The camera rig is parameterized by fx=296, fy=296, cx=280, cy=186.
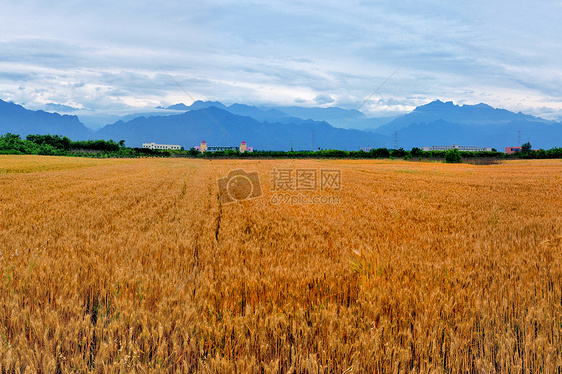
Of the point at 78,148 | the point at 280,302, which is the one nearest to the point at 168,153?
the point at 78,148

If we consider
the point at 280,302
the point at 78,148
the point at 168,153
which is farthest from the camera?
the point at 168,153

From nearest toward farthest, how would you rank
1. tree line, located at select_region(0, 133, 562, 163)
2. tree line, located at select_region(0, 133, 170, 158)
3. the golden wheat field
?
the golden wheat field, tree line, located at select_region(0, 133, 562, 163), tree line, located at select_region(0, 133, 170, 158)

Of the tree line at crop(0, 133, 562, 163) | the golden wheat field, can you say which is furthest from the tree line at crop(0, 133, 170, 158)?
the golden wheat field

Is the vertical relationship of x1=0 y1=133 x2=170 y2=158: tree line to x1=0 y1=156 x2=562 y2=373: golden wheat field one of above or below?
above

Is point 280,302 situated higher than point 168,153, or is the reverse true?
point 168,153

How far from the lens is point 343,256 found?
4.32 m

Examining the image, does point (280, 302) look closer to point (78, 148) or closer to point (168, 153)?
point (168, 153)

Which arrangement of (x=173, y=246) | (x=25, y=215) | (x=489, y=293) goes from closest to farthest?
(x=489, y=293)
(x=173, y=246)
(x=25, y=215)

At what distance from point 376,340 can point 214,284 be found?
1.83m

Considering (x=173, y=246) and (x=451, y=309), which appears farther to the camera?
(x=173, y=246)

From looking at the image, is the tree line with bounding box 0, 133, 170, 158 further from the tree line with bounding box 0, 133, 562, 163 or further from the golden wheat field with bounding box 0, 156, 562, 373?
the golden wheat field with bounding box 0, 156, 562, 373

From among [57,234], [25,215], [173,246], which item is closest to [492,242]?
[173,246]

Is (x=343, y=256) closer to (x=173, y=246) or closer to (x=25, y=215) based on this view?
(x=173, y=246)

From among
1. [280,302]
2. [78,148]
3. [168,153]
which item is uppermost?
[78,148]
